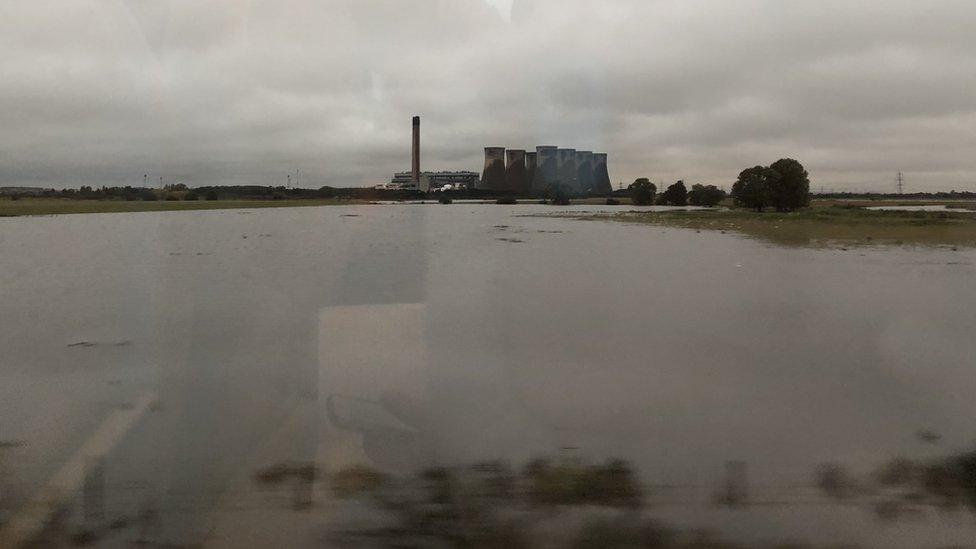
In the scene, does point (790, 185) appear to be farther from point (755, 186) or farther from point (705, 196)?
point (705, 196)

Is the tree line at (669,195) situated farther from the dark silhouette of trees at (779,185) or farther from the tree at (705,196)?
the dark silhouette of trees at (779,185)

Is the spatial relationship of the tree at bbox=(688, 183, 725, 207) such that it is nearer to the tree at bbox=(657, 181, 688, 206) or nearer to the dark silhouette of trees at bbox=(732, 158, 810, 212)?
the tree at bbox=(657, 181, 688, 206)

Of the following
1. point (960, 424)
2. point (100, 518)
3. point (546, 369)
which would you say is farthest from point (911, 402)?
point (100, 518)

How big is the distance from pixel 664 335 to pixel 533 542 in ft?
25.8

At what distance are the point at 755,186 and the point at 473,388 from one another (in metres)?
71.2

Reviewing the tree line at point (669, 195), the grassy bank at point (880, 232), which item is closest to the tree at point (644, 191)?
the tree line at point (669, 195)

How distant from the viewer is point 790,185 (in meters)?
70.8

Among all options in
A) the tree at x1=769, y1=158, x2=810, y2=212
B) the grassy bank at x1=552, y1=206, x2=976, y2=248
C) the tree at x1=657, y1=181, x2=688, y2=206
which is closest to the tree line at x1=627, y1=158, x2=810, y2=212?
the tree at x1=769, y1=158, x2=810, y2=212

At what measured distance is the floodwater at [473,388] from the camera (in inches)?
214

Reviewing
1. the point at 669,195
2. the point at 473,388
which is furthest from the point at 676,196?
the point at 473,388

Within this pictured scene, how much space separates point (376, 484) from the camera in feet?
18.6

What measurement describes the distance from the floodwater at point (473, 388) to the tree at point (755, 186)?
55817 millimetres

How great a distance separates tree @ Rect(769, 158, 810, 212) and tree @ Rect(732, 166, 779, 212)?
536mm

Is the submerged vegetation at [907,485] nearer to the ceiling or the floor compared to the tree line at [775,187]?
nearer to the floor
